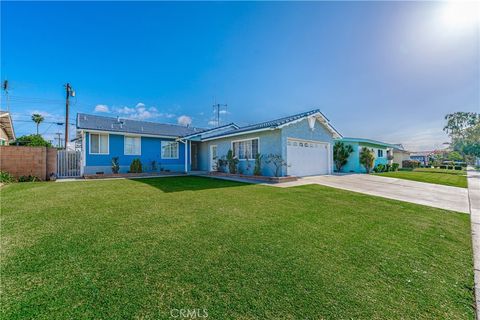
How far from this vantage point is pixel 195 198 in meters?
6.77

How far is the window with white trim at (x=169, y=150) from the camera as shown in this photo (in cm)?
1717

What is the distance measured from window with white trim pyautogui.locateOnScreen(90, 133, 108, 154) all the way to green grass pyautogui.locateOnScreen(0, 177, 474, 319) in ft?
33.7

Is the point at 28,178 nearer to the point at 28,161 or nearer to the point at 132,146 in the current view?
the point at 28,161

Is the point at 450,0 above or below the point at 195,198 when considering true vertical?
above

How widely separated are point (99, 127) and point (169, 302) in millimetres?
15876

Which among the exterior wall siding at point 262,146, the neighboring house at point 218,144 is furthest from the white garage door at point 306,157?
the exterior wall siding at point 262,146

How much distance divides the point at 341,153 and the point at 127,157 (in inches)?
721

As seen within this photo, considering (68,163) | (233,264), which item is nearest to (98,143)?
(68,163)

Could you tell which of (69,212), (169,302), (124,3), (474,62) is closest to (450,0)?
(474,62)

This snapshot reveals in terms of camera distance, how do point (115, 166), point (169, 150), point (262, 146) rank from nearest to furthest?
point (262, 146) → point (115, 166) → point (169, 150)

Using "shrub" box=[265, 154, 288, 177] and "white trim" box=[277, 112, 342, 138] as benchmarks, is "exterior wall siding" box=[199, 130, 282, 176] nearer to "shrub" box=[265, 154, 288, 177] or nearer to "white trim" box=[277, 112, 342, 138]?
"shrub" box=[265, 154, 288, 177]

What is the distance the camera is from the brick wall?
35.2ft

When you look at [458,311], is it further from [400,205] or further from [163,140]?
[163,140]

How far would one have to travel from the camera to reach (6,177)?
34.3 feet
